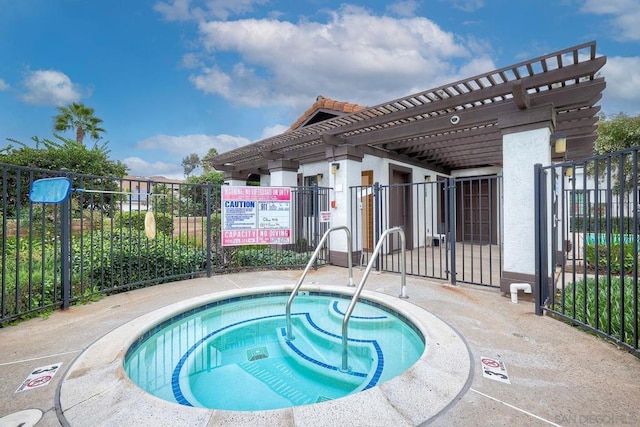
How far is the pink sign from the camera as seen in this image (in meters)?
5.60

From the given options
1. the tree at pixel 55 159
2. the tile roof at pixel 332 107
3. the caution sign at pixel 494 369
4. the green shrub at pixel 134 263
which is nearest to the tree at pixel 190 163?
the tree at pixel 55 159

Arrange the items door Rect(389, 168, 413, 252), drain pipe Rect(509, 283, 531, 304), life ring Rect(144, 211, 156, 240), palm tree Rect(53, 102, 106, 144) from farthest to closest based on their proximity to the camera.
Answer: palm tree Rect(53, 102, 106, 144) < door Rect(389, 168, 413, 252) < life ring Rect(144, 211, 156, 240) < drain pipe Rect(509, 283, 531, 304)

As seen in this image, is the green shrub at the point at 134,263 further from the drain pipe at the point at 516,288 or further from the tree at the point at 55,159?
the tree at the point at 55,159

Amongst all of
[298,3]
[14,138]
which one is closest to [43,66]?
[14,138]

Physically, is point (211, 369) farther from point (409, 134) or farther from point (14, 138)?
point (14, 138)

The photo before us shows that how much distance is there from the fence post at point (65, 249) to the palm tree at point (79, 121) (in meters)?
17.9

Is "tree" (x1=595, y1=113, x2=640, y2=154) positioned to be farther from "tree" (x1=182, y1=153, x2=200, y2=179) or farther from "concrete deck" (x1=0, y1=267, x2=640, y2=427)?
"tree" (x1=182, y1=153, x2=200, y2=179)

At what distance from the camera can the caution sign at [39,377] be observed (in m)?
2.06

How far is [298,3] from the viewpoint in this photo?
31.1 ft

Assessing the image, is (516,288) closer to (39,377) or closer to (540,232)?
(540,232)

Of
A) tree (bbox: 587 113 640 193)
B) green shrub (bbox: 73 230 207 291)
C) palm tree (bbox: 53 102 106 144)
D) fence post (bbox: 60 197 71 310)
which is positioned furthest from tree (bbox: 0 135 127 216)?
tree (bbox: 587 113 640 193)

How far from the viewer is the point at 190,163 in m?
42.8

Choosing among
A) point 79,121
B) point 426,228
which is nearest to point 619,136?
point 426,228

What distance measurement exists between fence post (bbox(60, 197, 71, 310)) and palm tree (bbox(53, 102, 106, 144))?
17945 mm
